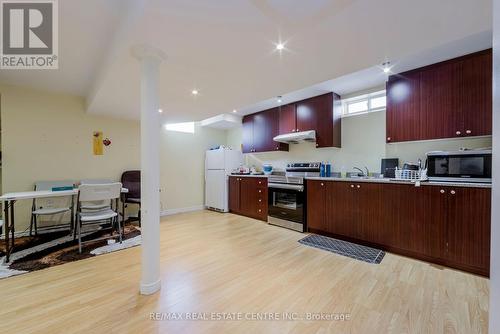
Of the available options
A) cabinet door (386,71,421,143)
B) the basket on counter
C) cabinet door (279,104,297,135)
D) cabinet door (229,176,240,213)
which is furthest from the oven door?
cabinet door (386,71,421,143)

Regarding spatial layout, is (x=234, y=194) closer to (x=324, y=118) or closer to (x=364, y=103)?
(x=324, y=118)

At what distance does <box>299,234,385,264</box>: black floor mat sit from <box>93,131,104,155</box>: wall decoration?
404 cm

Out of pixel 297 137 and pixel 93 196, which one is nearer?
pixel 93 196

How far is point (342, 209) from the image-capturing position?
3.04 m

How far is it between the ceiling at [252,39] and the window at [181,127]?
1.91 metres

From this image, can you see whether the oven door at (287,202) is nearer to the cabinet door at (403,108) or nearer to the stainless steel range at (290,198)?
the stainless steel range at (290,198)

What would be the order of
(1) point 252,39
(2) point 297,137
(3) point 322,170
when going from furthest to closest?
(2) point 297,137 < (3) point 322,170 < (1) point 252,39

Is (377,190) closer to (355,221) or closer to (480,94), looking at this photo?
(355,221)

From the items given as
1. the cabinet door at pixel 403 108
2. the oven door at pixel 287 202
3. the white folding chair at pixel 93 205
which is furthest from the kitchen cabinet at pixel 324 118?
the white folding chair at pixel 93 205

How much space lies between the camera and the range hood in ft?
12.1

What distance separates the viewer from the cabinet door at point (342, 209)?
2.92 meters

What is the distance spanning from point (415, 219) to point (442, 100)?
1.45 m

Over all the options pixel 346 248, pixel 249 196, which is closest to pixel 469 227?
pixel 346 248

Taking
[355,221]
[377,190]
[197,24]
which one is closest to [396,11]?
[197,24]
